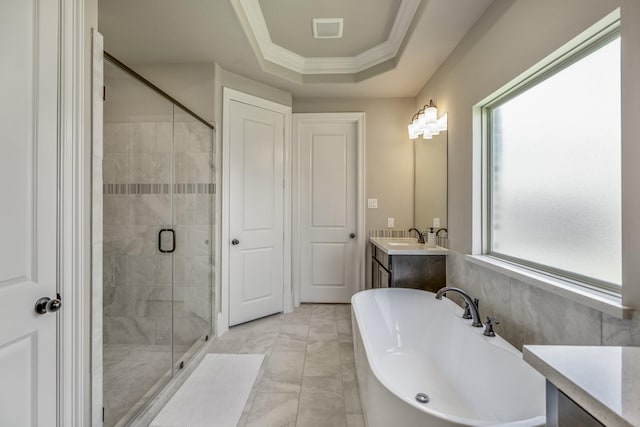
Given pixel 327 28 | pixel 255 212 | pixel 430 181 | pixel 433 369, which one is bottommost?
pixel 433 369

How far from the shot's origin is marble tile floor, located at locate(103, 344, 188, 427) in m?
1.46

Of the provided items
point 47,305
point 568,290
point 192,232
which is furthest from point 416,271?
point 47,305

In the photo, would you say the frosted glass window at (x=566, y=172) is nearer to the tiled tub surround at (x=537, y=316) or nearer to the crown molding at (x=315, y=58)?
the tiled tub surround at (x=537, y=316)

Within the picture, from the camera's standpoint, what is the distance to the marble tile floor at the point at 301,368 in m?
1.61

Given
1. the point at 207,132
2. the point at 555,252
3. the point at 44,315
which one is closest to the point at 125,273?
the point at 44,315

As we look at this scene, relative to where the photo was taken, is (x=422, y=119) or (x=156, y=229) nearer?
(x=156, y=229)

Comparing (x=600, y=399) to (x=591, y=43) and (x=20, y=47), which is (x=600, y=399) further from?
(x=20, y=47)

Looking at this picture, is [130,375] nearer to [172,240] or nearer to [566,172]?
[172,240]

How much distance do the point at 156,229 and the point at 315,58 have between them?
2213mm

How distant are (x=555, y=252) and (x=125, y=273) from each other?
258cm

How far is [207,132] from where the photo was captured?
2.58 m

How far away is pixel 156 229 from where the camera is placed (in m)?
2.19

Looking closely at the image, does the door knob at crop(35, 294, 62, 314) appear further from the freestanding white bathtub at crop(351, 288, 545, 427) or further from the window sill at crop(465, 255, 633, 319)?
the window sill at crop(465, 255, 633, 319)

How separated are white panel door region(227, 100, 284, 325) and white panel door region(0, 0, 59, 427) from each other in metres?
1.74
